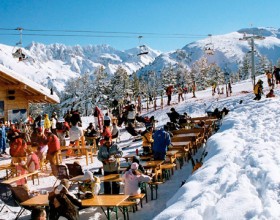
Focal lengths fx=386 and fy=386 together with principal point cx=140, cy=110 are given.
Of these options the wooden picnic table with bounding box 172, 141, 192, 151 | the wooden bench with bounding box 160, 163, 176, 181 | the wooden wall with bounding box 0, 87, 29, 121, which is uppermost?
the wooden wall with bounding box 0, 87, 29, 121

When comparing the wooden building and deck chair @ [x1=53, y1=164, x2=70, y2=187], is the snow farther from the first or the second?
the wooden building

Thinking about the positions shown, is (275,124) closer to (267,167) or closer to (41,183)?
(267,167)

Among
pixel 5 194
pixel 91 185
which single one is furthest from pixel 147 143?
pixel 5 194

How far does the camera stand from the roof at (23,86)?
20172 mm

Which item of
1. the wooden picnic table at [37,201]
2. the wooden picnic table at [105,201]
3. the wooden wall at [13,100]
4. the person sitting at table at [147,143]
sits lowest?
the wooden picnic table at [37,201]

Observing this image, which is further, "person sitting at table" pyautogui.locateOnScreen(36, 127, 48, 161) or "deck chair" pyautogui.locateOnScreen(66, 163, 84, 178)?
"person sitting at table" pyautogui.locateOnScreen(36, 127, 48, 161)

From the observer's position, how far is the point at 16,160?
43.1 feet

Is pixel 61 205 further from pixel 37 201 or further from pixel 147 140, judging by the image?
pixel 147 140

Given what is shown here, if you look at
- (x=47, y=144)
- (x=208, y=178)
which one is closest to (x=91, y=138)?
(x=47, y=144)

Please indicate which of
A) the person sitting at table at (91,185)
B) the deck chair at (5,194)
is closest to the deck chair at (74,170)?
the person sitting at table at (91,185)

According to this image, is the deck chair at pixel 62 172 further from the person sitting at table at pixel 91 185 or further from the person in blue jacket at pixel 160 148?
the person in blue jacket at pixel 160 148

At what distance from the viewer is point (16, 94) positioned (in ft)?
72.0

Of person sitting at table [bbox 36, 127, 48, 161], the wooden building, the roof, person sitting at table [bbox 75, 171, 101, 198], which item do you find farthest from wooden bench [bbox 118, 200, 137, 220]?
the wooden building

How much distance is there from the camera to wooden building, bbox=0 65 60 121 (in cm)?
2069
